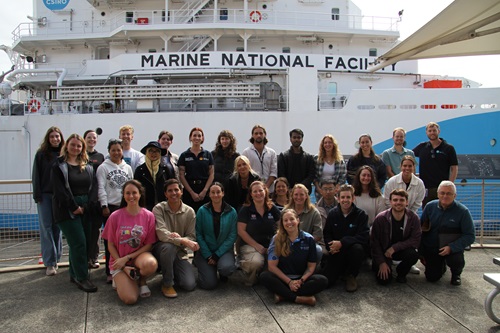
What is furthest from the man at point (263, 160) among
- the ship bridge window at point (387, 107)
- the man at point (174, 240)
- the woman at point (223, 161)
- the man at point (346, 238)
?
the ship bridge window at point (387, 107)

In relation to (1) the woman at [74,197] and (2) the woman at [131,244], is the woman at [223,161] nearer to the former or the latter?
(2) the woman at [131,244]

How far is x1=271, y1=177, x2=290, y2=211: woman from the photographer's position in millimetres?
4863

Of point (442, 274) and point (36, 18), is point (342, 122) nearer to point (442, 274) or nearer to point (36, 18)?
point (442, 274)

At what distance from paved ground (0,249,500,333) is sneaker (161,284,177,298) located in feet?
0.17

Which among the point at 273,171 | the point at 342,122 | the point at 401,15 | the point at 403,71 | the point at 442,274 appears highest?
the point at 401,15

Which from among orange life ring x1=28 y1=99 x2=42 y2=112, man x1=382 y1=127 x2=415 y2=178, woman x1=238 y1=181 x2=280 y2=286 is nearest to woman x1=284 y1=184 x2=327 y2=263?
woman x1=238 y1=181 x2=280 y2=286

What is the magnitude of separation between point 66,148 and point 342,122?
7811mm

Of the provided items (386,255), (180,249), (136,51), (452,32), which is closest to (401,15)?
(136,51)

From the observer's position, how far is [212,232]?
453 cm

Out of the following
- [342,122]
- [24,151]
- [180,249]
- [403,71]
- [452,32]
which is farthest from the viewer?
[403,71]

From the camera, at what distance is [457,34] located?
4137 mm

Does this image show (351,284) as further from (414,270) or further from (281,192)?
(281,192)

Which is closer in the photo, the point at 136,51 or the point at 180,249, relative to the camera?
the point at 180,249

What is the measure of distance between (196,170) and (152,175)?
2.19 feet
